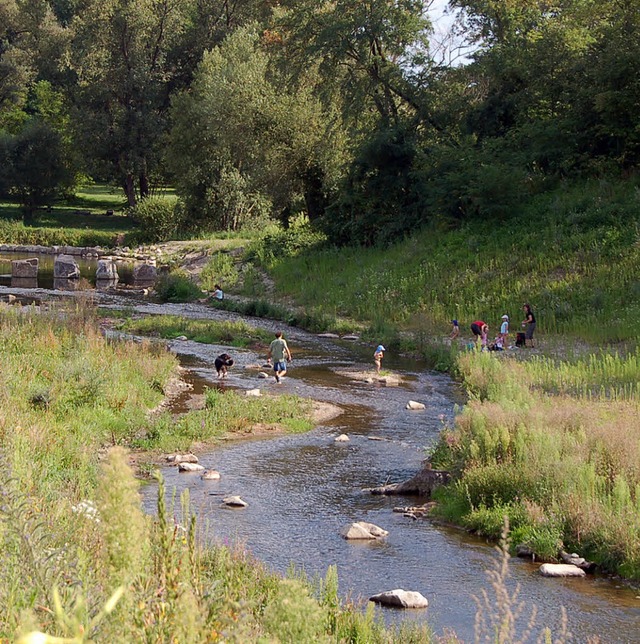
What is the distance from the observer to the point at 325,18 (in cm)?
4488

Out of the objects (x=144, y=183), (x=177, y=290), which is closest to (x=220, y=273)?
(x=177, y=290)

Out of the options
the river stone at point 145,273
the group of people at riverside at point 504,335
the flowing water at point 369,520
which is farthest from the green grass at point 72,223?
the flowing water at point 369,520

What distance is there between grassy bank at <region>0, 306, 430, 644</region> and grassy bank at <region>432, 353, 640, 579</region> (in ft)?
12.7

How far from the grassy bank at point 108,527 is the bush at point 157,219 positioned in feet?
120

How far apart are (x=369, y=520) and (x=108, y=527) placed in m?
9.58

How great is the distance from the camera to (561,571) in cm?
1082

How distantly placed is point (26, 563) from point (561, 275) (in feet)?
97.5

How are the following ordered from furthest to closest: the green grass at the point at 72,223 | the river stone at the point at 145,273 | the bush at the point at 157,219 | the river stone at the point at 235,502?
the green grass at the point at 72,223, the bush at the point at 157,219, the river stone at the point at 145,273, the river stone at the point at 235,502

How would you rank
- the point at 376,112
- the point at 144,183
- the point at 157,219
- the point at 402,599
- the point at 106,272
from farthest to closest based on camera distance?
the point at 144,183 → the point at 157,219 → the point at 106,272 → the point at 376,112 → the point at 402,599

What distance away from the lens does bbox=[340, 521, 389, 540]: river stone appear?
39.7ft

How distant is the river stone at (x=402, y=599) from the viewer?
9.66m

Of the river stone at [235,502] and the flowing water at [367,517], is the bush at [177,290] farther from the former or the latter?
the river stone at [235,502]

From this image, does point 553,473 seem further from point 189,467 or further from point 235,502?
point 189,467

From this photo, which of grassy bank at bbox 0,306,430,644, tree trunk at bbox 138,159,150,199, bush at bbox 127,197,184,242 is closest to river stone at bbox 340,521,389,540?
grassy bank at bbox 0,306,430,644
